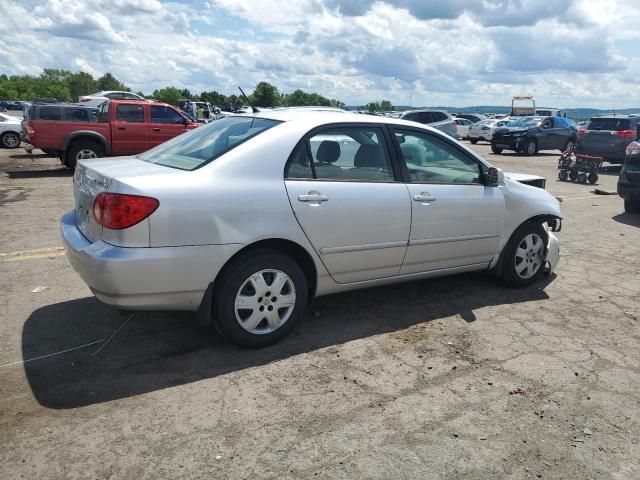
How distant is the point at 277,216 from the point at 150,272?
2.95 feet

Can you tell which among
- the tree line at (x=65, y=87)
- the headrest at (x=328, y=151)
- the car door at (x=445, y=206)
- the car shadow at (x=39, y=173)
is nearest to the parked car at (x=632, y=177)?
the car door at (x=445, y=206)

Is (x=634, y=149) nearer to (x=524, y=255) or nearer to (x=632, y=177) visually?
(x=632, y=177)

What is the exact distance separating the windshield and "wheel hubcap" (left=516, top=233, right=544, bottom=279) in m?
19.3

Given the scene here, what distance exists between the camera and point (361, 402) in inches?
132

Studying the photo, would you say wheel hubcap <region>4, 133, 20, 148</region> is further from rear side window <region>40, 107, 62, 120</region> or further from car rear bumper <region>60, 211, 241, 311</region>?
car rear bumper <region>60, 211, 241, 311</region>

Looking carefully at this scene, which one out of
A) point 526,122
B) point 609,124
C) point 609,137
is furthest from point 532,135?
point 609,137

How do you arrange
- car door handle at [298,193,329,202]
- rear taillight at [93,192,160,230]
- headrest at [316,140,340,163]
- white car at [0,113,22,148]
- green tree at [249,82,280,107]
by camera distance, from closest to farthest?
rear taillight at [93,192,160,230] < car door handle at [298,193,329,202] < headrest at [316,140,340,163] < white car at [0,113,22,148] < green tree at [249,82,280,107]

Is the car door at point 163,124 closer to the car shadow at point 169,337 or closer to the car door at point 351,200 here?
the car shadow at point 169,337

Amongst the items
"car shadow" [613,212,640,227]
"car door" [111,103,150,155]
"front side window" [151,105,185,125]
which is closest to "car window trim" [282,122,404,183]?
"car shadow" [613,212,640,227]

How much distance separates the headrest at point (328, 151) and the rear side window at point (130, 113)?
37.4 ft

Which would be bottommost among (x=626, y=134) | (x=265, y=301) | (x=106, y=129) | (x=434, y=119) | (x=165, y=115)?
(x=265, y=301)

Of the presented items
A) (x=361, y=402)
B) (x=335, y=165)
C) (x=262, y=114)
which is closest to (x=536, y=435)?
(x=361, y=402)

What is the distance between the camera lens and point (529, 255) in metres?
5.45

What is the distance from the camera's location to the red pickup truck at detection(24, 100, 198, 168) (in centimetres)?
1327
